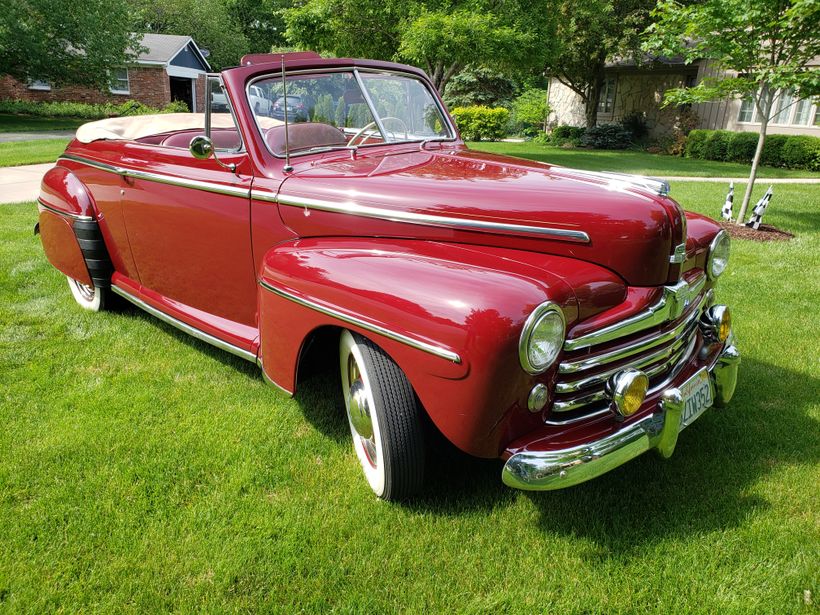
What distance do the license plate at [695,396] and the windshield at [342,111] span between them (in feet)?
6.24

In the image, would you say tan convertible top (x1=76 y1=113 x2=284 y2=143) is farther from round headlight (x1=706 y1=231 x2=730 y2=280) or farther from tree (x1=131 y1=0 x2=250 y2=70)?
tree (x1=131 y1=0 x2=250 y2=70)

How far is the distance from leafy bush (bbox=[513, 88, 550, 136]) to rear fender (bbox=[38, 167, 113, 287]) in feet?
74.7

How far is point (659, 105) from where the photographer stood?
2123cm

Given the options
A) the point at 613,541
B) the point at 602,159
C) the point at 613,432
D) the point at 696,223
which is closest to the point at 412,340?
the point at 613,432

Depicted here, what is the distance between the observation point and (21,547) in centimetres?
219

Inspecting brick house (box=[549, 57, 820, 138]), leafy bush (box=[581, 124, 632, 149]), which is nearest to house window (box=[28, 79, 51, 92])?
brick house (box=[549, 57, 820, 138])

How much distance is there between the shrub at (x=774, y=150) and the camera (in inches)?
648

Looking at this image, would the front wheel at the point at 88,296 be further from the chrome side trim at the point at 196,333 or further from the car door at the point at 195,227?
the car door at the point at 195,227

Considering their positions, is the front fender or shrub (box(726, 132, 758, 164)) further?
shrub (box(726, 132, 758, 164))

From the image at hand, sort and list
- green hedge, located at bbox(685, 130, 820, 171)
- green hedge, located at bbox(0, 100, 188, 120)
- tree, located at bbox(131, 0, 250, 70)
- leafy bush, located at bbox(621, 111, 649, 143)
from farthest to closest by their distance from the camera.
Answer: tree, located at bbox(131, 0, 250, 70)
green hedge, located at bbox(0, 100, 188, 120)
leafy bush, located at bbox(621, 111, 649, 143)
green hedge, located at bbox(685, 130, 820, 171)

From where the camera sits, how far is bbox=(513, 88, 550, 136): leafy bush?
24.9m

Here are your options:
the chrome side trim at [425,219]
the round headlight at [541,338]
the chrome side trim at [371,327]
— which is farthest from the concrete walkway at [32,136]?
the round headlight at [541,338]

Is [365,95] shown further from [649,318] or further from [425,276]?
[649,318]

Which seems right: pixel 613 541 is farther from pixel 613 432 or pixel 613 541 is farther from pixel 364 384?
pixel 364 384
